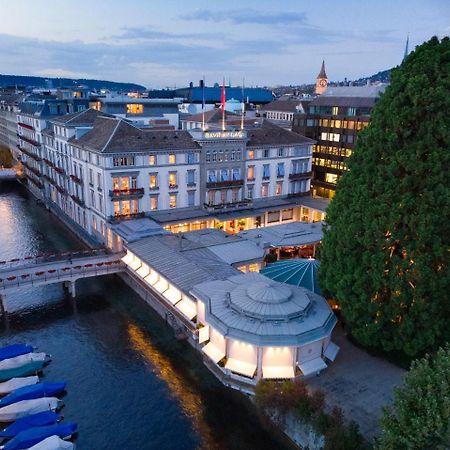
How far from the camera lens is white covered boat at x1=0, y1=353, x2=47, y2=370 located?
4581 cm

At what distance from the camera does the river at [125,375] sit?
127ft

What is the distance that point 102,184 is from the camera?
71938 millimetres

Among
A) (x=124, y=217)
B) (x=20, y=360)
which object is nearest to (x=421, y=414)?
(x=20, y=360)

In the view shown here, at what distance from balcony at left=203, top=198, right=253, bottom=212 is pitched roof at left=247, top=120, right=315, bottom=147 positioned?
441 inches

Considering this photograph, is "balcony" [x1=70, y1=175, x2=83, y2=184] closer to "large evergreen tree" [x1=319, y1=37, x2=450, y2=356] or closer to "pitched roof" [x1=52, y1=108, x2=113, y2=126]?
"pitched roof" [x1=52, y1=108, x2=113, y2=126]

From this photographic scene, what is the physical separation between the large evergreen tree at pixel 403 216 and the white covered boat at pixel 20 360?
3252 centimetres

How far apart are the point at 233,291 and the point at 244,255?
48.8 feet

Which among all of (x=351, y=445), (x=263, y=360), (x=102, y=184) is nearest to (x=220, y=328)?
(x=263, y=360)

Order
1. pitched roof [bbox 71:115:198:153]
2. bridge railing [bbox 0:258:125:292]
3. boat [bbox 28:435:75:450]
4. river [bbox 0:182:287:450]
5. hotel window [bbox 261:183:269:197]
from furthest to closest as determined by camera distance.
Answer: hotel window [bbox 261:183:269:197] → pitched roof [bbox 71:115:198:153] → bridge railing [bbox 0:258:125:292] → river [bbox 0:182:287:450] → boat [bbox 28:435:75:450]

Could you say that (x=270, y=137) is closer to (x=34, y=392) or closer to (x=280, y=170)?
(x=280, y=170)

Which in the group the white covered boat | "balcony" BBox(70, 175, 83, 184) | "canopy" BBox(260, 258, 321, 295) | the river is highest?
"balcony" BBox(70, 175, 83, 184)

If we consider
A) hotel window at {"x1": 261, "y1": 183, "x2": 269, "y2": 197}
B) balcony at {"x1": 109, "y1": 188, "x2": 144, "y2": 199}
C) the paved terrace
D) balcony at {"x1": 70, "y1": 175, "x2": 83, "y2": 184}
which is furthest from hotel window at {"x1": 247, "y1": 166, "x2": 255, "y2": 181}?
the paved terrace

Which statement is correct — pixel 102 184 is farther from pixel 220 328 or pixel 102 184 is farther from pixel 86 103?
pixel 86 103

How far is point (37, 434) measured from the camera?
36.9 m
